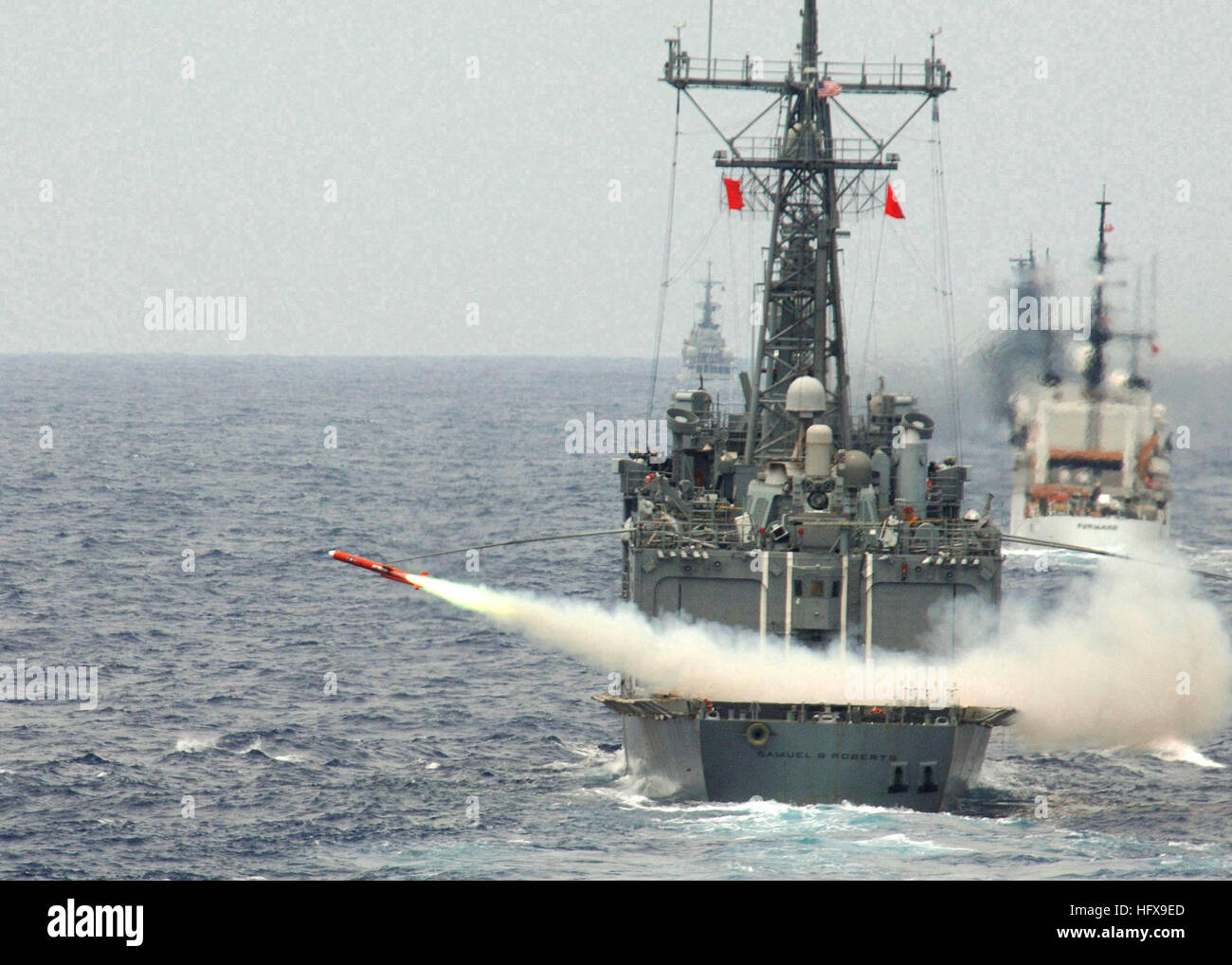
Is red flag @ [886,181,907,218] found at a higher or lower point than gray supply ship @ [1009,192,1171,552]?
higher

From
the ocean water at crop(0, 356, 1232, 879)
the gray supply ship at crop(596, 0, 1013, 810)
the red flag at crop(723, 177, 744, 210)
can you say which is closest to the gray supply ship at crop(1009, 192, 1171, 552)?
the ocean water at crop(0, 356, 1232, 879)

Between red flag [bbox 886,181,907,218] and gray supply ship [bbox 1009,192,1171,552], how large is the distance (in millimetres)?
36748

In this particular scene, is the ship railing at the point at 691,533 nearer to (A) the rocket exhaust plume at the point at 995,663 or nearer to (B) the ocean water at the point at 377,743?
(A) the rocket exhaust plume at the point at 995,663

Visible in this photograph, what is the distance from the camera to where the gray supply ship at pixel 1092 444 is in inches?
2997

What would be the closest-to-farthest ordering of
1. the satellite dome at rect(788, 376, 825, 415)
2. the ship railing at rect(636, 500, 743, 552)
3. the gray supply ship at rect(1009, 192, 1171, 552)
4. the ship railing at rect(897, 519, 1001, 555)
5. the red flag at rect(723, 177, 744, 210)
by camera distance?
the ship railing at rect(897, 519, 1001, 555), the ship railing at rect(636, 500, 743, 552), the satellite dome at rect(788, 376, 825, 415), the red flag at rect(723, 177, 744, 210), the gray supply ship at rect(1009, 192, 1171, 552)

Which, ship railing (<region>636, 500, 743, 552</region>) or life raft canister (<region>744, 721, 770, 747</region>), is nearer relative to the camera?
life raft canister (<region>744, 721, 770, 747</region>)

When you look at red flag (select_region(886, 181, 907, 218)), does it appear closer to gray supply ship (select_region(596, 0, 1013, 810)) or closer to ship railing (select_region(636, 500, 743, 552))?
gray supply ship (select_region(596, 0, 1013, 810))

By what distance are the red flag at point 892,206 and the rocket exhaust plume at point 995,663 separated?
10.2 metres

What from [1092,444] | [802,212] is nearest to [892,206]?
[802,212]

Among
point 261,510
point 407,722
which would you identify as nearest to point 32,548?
point 261,510

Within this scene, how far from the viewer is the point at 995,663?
1390 inches

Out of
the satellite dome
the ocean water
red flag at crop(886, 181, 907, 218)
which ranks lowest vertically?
the ocean water

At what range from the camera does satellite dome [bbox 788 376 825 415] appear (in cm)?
3872
